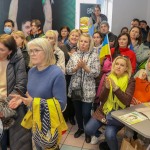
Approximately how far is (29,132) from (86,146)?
0.94 m

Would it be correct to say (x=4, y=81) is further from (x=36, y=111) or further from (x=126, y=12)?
(x=126, y=12)

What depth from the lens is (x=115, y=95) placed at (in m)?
2.55

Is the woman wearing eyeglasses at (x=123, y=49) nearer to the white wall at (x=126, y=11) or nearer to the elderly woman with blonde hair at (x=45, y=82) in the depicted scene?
the elderly woman with blonde hair at (x=45, y=82)

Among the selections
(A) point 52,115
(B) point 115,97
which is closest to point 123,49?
(B) point 115,97

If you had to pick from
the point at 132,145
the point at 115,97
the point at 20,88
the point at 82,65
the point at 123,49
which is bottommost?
the point at 132,145

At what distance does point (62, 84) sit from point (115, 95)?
876mm

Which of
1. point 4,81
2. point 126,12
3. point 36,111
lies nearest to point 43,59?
point 36,111

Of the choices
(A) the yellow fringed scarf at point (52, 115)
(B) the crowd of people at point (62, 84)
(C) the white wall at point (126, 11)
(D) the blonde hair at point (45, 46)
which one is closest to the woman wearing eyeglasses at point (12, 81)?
(B) the crowd of people at point (62, 84)

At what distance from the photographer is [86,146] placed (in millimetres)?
3014

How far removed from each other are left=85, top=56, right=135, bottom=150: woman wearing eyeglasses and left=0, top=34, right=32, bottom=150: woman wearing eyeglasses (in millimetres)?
872

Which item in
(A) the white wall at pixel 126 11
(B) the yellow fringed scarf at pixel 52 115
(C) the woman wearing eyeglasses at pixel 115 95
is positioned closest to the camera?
(B) the yellow fringed scarf at pixel 52 115

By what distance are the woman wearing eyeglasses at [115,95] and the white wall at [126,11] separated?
4119 millimetres

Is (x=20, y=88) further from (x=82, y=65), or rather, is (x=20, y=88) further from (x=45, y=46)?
(x=82, y=65)

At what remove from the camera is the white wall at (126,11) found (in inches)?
253
